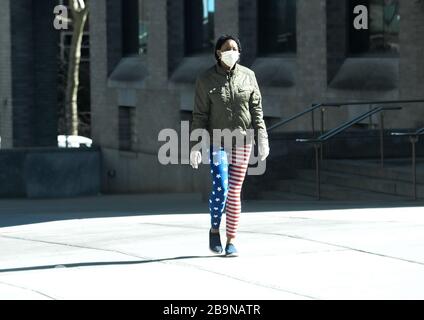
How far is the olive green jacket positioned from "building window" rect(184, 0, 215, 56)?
19.1 metres

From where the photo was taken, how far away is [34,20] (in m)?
38.1

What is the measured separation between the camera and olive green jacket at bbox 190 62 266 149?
1009 centimetres

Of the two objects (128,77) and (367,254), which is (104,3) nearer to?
(128,77)

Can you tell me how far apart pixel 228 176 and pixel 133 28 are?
24.6 metres

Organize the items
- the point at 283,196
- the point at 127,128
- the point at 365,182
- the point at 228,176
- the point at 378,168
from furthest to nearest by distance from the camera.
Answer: the point at 127,128 < the point at 283,196 < the point at 378,168 < the point at 365,182 < the point at 228,176

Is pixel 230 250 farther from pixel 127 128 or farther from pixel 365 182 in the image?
pixel 127 128

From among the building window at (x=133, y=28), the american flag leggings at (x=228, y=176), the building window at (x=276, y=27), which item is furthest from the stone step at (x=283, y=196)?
the building window at (x=133, y=28)

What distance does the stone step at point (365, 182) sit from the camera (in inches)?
656

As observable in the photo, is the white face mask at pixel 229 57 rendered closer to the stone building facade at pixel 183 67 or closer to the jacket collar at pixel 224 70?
the jacket collar at pixel 224 70

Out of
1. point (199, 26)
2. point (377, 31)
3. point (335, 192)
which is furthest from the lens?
point (199, 26)

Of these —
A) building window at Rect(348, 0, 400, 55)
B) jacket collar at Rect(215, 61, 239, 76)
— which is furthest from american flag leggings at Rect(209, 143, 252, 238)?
building window at Rect(348, 0, 400, 55)

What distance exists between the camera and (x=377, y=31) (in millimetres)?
23203

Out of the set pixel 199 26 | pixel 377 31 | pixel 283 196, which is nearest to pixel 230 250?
pixel 283 196

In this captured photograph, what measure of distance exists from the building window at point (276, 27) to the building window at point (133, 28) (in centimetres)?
Answer: 712
